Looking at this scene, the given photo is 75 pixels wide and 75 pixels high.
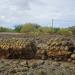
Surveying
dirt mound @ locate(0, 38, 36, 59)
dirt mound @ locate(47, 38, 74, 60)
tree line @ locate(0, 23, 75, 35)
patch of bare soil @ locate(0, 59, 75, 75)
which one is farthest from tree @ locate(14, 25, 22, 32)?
patch of bare soil @ locate(0, 59, 75, 75)

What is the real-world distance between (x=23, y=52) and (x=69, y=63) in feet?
13.5

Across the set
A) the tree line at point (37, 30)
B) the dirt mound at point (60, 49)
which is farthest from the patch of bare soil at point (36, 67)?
the tree line at point (37, 30)

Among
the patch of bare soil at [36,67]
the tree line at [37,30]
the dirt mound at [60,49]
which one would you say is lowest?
the patch of bare soil at [36,67]

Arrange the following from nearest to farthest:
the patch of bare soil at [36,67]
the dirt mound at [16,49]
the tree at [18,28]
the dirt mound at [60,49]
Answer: the patch of bare soil at [36,67]
the dirt mound at [60,49]
the dirt mound at [16,49]
the tree at [18,28]

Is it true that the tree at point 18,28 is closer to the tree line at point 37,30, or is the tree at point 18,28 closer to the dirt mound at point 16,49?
the tree line at point 37,30

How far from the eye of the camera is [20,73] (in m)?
17.5

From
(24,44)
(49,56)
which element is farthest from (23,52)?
(49,56)

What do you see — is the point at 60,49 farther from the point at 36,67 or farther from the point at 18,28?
Answer: the point at 18,28

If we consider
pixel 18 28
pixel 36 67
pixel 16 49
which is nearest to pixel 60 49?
pixel 16 49

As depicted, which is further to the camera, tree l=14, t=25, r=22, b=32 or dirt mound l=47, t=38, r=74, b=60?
tree l=14, t=25, r=22, b=32

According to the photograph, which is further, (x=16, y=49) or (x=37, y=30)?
(x=37, y=30)

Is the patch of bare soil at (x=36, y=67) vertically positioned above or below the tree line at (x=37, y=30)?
below

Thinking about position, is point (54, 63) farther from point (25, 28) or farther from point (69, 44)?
point (25, 28)

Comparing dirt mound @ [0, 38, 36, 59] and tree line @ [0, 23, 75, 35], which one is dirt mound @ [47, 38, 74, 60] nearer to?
Answer: dirt mound @ [0, 38, 36, 59]
